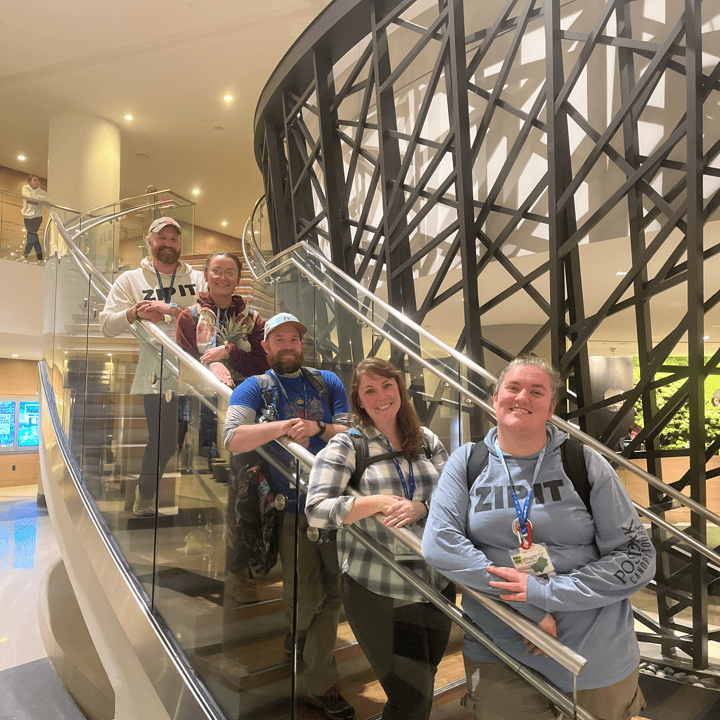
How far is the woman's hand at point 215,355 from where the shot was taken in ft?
10.3

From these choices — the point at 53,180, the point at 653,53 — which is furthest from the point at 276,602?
the point at 53,180

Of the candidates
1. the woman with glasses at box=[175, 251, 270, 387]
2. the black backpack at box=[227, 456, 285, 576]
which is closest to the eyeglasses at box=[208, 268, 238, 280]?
the woman with glasses at box=[175, 251, 270, 387]

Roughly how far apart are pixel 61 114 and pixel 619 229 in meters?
12.2

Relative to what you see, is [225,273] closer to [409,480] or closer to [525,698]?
[409,480]

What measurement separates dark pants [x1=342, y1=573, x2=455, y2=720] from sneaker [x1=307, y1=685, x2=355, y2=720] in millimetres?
263

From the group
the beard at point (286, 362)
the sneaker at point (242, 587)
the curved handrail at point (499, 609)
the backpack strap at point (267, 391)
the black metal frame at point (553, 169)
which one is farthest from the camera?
the black metal frame at point (553, 169)

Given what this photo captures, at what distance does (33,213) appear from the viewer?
38.3ft

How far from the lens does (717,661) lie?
154 inches

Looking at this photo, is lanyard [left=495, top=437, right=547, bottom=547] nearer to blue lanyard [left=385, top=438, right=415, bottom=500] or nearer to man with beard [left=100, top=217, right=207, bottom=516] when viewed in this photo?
blue lanyard [left=385, top=438, right=415, bottom=500]

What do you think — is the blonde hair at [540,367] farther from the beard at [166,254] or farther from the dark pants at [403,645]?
the beard at [166,254]

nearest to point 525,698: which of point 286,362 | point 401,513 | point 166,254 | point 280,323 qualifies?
point 401,513

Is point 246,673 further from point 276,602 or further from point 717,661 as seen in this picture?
point 717,661

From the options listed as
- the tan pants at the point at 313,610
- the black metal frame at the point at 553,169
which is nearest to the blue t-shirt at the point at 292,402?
the tan pants at the point at 313,610

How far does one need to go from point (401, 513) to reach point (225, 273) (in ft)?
6.29
